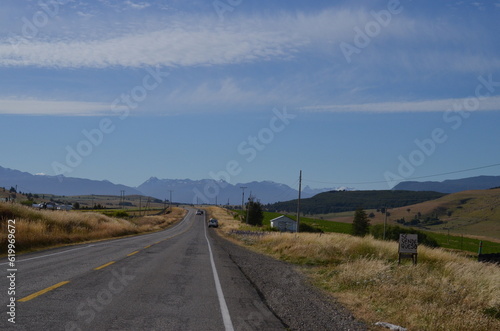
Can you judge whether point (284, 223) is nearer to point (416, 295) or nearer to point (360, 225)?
point (360, 225)

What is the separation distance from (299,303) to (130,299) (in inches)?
142

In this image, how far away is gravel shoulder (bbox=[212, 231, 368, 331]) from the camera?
8.55 metres

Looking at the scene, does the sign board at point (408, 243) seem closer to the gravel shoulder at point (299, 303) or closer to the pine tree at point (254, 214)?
the gravel shoulder at point (299, 303)

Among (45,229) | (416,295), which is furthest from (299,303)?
(45,229)

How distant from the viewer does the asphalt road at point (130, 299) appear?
7.47m

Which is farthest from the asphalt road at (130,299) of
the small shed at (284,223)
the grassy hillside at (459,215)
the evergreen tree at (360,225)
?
the grassy hillside at (459,215)

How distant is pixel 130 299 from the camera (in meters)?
9.39

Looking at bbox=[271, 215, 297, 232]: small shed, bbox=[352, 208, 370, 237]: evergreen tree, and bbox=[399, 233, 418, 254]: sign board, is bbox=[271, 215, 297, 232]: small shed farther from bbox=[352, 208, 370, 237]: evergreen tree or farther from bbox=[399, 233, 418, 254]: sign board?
bbox=[399, 233, 418, 254]: sign board

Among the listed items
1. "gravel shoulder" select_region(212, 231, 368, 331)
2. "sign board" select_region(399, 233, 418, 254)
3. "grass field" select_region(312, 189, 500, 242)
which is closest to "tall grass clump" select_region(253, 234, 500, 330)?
"gravel shoulder" select_region(212, 231, 368, 331)

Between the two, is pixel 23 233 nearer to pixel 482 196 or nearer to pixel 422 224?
pixel 422 224

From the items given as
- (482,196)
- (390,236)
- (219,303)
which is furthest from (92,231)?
(482,196)

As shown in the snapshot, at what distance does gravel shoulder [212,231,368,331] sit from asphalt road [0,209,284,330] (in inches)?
12.3

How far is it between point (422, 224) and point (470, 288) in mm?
113706

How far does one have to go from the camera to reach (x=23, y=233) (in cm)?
2316
